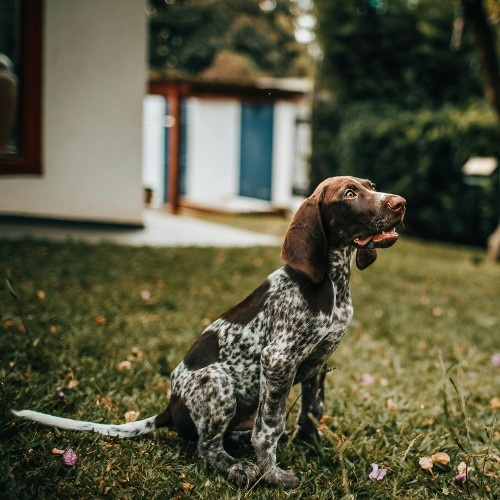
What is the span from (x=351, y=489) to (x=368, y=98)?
1436cm

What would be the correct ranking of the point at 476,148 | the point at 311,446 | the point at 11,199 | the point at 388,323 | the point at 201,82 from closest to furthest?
the point at 311,446 < the point at 388,323 < the point at 11,199 < the point at 476,148 < the point at 201,82

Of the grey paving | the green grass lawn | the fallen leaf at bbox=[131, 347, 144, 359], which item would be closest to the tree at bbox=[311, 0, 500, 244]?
the grey paving

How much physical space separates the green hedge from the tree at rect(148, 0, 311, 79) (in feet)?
47.9

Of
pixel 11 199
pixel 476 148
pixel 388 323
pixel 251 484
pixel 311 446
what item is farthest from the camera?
pixel 476 148

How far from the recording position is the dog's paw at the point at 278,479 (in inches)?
114

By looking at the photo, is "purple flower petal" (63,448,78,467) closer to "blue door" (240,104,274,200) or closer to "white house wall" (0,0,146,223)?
"white house wall" (0,0,146,223)

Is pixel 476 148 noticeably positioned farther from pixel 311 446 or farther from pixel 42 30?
pixel 311 446

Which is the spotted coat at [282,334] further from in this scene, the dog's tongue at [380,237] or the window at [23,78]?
the window at [23,78]

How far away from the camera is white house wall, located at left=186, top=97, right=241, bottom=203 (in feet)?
64.9

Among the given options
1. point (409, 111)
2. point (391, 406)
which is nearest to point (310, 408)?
point (391, 406)

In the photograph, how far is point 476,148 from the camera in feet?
43.4

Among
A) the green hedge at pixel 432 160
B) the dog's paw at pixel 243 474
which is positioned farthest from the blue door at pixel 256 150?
the dog's paw at pixel 243 474

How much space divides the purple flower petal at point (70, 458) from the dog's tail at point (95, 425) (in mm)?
192

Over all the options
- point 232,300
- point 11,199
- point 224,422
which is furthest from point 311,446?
point 11,199
